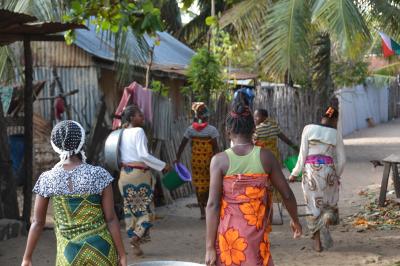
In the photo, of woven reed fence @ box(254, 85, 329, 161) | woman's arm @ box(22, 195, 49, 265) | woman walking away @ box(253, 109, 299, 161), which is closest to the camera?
woman's arm @ box(22, 195, 49, 265)

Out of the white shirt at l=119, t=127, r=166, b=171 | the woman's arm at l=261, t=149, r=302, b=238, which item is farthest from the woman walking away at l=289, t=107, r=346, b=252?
the woman's arm at l=261, t=149, r=302, b=238

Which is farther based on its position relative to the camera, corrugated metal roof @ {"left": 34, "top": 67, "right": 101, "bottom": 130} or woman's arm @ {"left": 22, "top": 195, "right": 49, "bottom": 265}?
corrugated metal roof @ {"left": 34, "top": 67, "right": 101, "bottom": 130}

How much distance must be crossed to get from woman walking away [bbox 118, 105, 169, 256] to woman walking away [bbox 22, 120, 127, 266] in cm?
347

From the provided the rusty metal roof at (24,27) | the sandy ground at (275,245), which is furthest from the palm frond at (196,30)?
the rusty metal roof at (24,27)

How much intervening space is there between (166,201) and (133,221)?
13.2 feet

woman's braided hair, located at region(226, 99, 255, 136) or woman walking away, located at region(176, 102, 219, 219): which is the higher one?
woman's braided hair, located at region(226, 99, 255, 136)

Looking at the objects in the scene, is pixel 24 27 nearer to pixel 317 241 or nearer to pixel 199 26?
pixel 317 241

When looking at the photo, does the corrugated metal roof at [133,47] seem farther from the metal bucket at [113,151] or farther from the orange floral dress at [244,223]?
the orange floral dress at [244,223]

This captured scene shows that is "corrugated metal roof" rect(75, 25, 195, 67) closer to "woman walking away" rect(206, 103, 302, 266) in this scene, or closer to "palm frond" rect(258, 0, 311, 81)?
"palm frond" rect(258, 0, 311, 81)

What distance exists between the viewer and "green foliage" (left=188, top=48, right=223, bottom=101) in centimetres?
1500

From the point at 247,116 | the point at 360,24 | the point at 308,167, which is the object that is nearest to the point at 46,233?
the point at 308,167

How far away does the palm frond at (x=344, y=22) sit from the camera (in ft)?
38.8

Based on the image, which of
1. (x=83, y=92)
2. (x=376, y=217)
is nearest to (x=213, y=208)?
(x=376, y=217)

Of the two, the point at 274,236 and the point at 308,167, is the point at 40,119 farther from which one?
the point at 308,167
